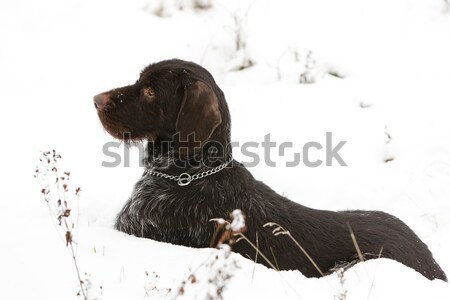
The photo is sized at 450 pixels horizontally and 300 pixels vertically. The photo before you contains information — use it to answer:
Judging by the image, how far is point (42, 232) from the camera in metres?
3.59

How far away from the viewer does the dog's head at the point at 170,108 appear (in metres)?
3.82

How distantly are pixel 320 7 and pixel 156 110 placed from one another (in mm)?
4388

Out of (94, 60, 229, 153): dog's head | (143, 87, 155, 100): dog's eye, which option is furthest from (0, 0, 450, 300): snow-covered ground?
(143, 87, 155, 100): dog's eye

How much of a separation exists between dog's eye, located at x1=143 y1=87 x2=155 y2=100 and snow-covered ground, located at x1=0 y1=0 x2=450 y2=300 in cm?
85

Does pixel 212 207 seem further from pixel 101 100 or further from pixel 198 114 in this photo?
pixel 101 100

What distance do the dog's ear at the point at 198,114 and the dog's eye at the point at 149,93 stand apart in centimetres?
26

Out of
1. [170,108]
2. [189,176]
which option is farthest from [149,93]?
[189,176]

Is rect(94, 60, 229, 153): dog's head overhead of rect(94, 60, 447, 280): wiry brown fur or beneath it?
overhead

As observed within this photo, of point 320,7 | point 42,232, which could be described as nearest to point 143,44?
point 320,7

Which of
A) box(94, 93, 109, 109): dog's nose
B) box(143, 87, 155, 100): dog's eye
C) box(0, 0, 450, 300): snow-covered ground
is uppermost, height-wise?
box(143, 87, 155, 100): dog's eye

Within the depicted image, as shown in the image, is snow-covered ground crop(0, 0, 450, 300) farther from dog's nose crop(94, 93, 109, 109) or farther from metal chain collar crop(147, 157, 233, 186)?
dog's nose crop(94, 93, 109, 109)

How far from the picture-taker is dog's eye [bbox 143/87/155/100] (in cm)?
404

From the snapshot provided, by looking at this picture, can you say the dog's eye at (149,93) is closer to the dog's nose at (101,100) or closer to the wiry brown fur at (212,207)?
the wiry brown fur at (212,207)

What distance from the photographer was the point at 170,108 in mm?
3998
